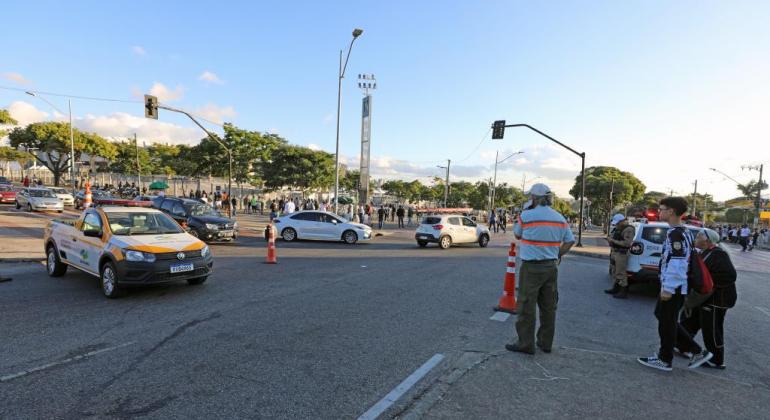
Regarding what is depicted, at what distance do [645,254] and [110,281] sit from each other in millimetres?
9787

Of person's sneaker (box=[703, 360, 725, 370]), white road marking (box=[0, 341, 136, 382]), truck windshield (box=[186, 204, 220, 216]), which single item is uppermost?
truck windshield (box=[186, 204, 220, 216])

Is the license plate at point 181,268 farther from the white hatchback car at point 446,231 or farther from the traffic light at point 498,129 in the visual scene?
the traffic light at point 498,129

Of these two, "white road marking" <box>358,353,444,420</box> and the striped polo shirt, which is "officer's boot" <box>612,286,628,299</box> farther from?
"white road marking" <box>358,353,444,420</box>

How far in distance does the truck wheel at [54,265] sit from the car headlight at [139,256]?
298 cm

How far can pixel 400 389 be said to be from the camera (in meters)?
3.59

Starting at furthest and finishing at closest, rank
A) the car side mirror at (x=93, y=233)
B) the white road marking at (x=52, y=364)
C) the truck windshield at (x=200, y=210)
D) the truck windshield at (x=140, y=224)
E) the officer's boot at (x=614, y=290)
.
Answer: the truck windshield at (x=200, y=210)
the officer's boot at (x=614, y=290)
the truck windshield at (x=140, y=224)
the car side mirror at (x=93, y=233)
the white road marking at (x=52, y=364)

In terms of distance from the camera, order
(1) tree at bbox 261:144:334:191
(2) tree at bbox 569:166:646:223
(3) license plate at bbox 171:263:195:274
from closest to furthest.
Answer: (3) license plate at bbox 171:263:195:274 → (1) tree at bbox 261:144:334:191 → (2) tree at bbox 569:166:646:223

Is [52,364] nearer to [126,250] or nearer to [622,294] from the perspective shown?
[126,250]

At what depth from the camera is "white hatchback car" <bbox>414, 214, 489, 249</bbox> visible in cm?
1719

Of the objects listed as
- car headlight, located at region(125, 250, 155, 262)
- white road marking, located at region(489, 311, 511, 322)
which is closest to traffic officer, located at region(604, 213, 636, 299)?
white road marking, located at region(489, 311, 511, 322)

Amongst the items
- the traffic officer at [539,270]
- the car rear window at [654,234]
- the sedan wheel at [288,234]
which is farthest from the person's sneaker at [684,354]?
the sedan wheel at [288,234]

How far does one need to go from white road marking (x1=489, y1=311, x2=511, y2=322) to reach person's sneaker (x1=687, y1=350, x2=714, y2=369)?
222cm

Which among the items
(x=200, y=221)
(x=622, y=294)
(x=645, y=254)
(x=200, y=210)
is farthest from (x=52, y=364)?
(x=200, y=210)

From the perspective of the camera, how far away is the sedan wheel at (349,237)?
18.2 metres
